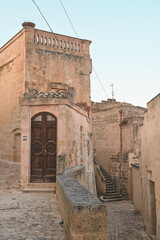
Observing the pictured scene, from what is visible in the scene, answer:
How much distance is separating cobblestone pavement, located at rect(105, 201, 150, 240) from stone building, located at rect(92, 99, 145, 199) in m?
2.64

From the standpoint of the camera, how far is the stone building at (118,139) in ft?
57.3

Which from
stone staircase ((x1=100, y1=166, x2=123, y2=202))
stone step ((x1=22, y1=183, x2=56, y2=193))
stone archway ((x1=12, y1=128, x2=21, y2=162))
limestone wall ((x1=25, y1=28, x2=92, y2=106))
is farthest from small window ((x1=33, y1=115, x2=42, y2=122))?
stone staircase ((x1=100, y1=166, x2=123, y2=202))

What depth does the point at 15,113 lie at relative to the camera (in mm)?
14328

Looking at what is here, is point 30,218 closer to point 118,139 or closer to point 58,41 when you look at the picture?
point 58,41

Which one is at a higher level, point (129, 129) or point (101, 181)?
point (129, 129)

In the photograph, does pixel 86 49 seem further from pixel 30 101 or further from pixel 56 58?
pixel 30 101

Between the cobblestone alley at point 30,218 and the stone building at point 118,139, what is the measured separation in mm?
6887

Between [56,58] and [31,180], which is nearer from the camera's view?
[31,180]

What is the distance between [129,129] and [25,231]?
1440cm

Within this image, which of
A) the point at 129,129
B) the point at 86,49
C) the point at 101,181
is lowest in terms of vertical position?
the point at 101,181

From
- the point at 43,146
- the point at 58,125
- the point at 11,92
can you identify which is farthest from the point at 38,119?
the point at 11,92

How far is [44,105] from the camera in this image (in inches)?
322

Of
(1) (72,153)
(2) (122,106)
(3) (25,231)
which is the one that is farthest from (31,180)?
(2) (122,106)

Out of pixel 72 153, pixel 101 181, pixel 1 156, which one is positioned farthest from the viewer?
pixel 101 181
